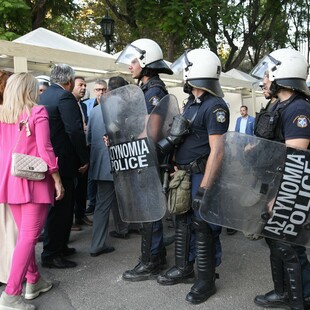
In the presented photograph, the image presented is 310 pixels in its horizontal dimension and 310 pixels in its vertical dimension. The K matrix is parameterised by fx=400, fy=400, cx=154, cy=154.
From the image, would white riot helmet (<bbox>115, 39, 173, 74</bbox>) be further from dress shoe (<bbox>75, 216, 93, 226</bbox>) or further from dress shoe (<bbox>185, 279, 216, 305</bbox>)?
dress shoe (<bbox>75, 216, 93, 226</bbox>)

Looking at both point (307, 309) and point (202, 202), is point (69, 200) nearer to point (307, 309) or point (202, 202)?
point (202, 202)

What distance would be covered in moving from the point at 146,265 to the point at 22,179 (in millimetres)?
1316

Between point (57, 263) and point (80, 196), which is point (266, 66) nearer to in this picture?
point (57, 263)

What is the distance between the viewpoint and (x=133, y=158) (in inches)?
125

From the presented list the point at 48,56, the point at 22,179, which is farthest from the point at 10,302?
the point at 48,56

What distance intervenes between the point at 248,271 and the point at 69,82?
7.75ft

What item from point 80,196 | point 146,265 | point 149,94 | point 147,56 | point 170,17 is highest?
point 170,17

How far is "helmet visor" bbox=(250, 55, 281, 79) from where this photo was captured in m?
2.77

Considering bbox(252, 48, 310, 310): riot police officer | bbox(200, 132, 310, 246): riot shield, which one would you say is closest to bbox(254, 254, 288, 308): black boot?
bbox(252, 48, 310, 310): riot police officer

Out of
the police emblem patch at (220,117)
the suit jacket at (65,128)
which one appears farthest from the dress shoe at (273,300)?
the suit jacket at (65,128)

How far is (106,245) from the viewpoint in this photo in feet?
13.9

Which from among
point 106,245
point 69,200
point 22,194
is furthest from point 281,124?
point 106,245

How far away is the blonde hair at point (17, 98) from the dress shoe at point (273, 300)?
215 cm

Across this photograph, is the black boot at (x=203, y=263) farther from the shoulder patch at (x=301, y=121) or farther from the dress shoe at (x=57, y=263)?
the dress shoe at (x=57, y=263)
